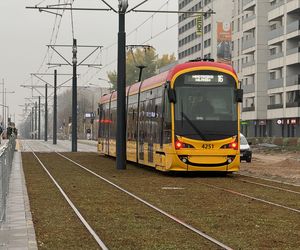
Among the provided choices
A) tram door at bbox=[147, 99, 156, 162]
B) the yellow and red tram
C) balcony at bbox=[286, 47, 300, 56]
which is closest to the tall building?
balcony at bbox=[286, 47, 300, 56]

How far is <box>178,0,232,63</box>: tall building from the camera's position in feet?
362

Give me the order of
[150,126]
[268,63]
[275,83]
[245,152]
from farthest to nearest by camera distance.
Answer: [268,63] < [275,83] < [245,152] < [150,126]

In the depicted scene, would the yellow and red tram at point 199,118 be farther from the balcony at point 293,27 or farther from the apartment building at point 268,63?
the balcony at point 293,27

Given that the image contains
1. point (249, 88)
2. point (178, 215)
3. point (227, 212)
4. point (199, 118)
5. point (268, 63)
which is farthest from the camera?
point (249, 88)

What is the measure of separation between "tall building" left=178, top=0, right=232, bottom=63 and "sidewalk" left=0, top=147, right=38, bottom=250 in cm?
8076

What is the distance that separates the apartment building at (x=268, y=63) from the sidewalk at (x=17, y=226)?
68.3m

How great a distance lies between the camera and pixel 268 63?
302ft

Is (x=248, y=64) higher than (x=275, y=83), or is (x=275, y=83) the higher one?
(x=248, y=64)

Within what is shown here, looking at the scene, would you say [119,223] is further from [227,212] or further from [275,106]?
[275,106]

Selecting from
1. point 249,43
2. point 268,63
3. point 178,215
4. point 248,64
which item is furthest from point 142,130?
point 248,64

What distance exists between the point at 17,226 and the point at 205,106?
42.7ft

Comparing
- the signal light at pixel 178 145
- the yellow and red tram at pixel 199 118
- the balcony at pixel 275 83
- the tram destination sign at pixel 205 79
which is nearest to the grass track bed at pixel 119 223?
the signal light at pixel 178 145

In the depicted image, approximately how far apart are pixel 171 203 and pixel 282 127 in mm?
75991

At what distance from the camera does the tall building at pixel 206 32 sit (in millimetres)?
110188
